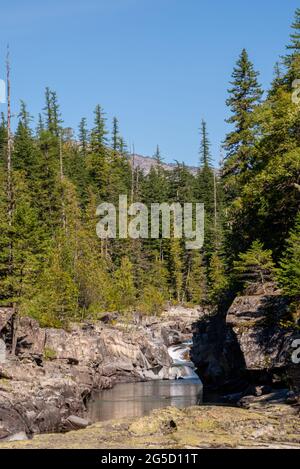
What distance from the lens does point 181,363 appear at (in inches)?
2147

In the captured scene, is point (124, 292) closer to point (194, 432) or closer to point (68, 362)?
point (68, 362)

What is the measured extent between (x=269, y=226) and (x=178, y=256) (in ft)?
161

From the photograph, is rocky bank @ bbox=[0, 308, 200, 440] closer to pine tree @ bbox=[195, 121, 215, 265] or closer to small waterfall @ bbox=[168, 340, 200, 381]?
small waterfall @ bbox=[168, 340, 200, 381]

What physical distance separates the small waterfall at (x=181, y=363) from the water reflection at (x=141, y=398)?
301cm

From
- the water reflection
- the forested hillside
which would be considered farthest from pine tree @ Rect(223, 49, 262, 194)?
the water reflection

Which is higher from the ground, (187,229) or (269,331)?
(187,229)

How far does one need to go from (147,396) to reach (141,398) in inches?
47.8

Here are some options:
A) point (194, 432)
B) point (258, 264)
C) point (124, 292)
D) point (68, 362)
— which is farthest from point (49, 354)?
point (194, 432)

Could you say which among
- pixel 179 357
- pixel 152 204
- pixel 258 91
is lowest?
pixel 179 357

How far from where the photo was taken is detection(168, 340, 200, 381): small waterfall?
160 feet

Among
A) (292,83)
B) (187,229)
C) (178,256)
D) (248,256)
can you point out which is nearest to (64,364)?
(248,256)
